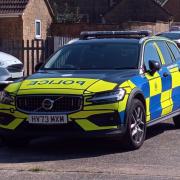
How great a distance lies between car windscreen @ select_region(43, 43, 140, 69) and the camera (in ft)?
31.2

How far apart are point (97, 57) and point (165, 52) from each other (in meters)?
1.44

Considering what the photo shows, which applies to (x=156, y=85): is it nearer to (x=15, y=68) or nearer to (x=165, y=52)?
(x=165, y=52)

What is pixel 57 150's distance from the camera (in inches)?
353

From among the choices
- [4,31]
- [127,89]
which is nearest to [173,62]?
[127,89]

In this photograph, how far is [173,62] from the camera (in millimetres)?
10648

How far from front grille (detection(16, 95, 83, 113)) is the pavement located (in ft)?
2.11

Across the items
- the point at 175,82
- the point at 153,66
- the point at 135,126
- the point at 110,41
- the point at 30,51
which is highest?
the point at 110,41

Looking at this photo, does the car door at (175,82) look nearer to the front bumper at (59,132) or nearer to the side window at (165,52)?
the side window at (165,52)

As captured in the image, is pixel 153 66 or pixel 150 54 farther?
pixel 150 54

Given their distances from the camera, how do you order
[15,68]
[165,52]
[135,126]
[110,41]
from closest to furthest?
[135,126] → [110,41] → [165,52] → [15,68]

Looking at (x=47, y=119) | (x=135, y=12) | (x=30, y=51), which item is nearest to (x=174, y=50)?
(x=47, y=119)

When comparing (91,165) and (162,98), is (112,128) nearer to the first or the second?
(91,165)

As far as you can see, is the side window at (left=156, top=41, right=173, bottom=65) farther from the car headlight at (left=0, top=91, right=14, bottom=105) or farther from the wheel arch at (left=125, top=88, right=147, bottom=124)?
the car headlight at (left=0, top=91, right=14, bottom=105)

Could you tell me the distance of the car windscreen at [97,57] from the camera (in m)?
9.50
